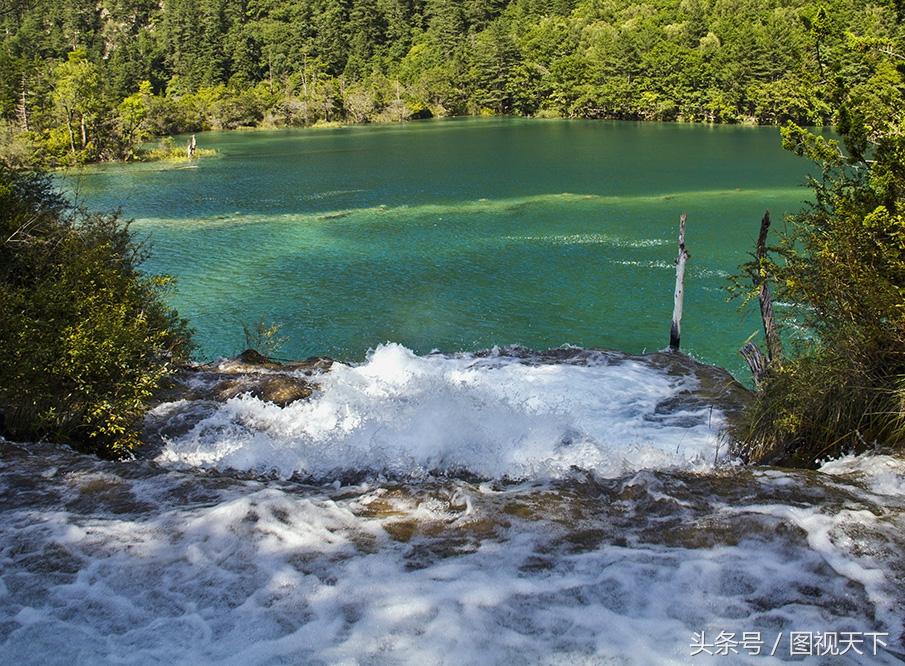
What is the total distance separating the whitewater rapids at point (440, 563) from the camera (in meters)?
4.43

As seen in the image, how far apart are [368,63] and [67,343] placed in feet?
376

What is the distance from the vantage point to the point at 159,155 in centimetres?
6122

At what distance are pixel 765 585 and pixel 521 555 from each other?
1793mm

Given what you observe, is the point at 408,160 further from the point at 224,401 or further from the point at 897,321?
the point at 897,321

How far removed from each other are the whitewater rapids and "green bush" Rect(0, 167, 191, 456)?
2.92ft

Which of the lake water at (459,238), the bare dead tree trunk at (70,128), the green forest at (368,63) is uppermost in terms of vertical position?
the green forest at (368,63)

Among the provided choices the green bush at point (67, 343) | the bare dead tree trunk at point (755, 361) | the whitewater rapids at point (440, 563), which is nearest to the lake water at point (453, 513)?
the whitewater rapids at point (440, 563)

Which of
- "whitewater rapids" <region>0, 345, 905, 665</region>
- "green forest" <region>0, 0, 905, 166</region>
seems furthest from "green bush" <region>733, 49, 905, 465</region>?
"green forest" <region>0, 0, 905, 166</region>

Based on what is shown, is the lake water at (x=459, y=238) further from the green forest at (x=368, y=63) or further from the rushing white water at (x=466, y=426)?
the green forest at (x=368, y=63)

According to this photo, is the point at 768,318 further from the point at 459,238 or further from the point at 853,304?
the point at 459,238

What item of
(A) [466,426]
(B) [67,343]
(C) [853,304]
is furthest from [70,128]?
(C) [853,304]

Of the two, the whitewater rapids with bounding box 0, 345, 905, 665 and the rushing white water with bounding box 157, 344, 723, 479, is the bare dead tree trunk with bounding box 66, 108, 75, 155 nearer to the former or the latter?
the rushing white water with bounding box 157, 344, 723, 479

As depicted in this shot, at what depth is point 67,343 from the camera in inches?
344

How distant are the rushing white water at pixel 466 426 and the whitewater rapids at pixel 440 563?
434 millimetres
